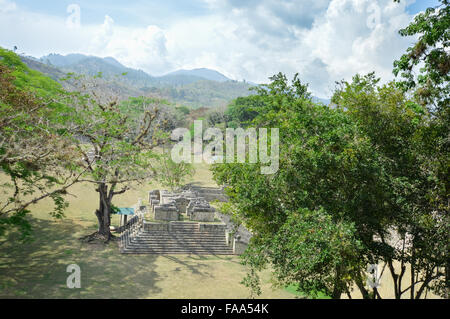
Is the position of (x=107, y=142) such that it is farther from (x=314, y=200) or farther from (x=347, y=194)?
(x=347, y=194)

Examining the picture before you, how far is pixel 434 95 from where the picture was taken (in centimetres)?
869

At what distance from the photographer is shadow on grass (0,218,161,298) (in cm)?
1196

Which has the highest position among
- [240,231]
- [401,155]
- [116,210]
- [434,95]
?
[434,95]

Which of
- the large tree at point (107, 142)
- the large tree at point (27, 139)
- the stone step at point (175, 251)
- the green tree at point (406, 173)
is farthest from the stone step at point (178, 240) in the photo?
the green tree at point (406, 173)

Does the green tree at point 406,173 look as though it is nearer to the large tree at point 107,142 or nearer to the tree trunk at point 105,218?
the large tree at point 107,142

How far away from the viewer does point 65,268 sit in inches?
544

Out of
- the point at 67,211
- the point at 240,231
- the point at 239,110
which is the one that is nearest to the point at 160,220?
the point at 240,231

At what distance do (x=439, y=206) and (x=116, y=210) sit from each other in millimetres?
16513

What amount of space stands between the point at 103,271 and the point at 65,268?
5.03ft

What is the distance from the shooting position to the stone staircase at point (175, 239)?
57.1ft

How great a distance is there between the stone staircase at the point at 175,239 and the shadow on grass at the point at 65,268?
2.60 ft

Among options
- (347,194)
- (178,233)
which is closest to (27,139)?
(347,194)

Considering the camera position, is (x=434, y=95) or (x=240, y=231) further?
(x=240, y=231)
